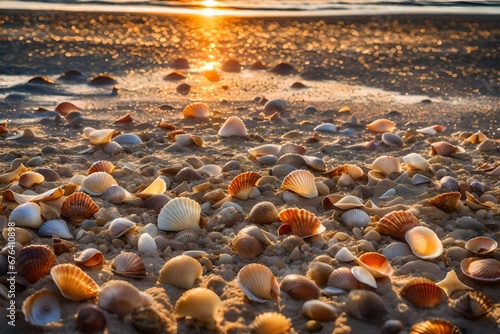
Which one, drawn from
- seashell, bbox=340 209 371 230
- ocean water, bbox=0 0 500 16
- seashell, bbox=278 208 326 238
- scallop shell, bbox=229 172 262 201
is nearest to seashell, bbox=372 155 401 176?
seashell, bbox=340 209 371 230

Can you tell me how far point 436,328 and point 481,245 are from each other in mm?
756

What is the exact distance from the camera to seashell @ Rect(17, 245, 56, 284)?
8.05ft

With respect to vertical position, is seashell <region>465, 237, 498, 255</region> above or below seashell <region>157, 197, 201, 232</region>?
above

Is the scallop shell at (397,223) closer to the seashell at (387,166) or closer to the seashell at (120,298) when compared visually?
the seashell at (387,166)

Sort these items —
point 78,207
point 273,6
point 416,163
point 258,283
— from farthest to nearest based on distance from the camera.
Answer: point 273,6 → point 416,163 → point 78,207 → point 258,283

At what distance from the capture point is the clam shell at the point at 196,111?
520cm

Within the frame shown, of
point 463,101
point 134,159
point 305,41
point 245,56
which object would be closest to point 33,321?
point 134,159

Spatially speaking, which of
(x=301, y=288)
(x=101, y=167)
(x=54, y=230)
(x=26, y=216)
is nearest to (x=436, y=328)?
(x=301, y=288)

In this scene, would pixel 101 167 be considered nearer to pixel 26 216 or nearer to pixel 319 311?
pixel 26 216

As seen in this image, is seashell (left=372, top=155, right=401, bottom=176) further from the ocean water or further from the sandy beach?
the ocean water

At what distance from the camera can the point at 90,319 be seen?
218 cm

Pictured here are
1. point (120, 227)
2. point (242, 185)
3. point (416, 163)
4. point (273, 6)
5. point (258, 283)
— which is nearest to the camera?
point (258, 283)

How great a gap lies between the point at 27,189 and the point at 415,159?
2.22m

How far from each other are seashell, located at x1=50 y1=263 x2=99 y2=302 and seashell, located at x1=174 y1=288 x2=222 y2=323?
1.09ft
